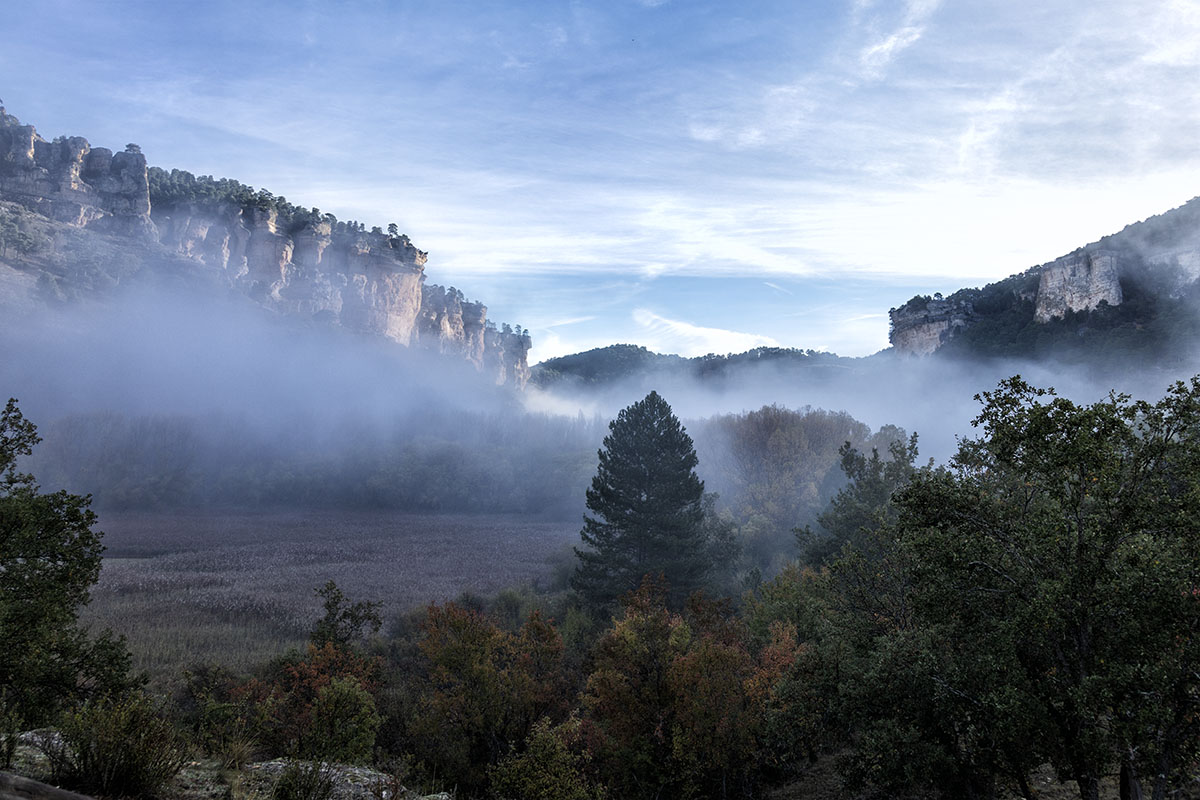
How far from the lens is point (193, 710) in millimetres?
23219

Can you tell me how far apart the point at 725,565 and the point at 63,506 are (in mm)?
40540

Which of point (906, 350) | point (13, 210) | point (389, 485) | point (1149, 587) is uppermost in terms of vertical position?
point (13, 210)

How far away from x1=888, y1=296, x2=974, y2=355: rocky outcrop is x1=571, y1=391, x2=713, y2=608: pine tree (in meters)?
131

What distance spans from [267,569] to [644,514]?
4289cm

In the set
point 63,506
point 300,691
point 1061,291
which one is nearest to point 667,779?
point 300,691

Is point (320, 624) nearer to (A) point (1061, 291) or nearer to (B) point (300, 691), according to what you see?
(B) point (300, 691)

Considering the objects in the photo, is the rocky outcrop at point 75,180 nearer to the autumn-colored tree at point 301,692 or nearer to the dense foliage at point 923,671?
the dense foliage at point 923,671

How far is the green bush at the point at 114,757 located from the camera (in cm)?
589

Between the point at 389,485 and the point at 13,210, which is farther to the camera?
the point at 13,210

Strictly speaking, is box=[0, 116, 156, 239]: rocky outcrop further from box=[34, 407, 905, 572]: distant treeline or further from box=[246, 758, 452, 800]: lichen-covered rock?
box=[246, 758, 452, 800]: lichen-covered rock

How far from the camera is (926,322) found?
15000 cm

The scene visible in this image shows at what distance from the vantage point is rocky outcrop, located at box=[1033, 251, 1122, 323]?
104 m

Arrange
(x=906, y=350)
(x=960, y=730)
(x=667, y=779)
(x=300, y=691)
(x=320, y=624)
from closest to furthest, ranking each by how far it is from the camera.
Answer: (x=960, y=730) < (x=667, y=779) < (x=300, y=691) < (x=320, y=624) < (x=906, y=350)

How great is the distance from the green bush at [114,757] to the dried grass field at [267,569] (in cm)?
2708
